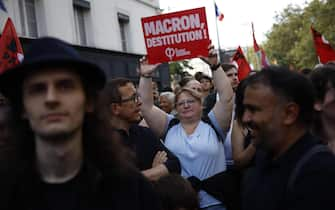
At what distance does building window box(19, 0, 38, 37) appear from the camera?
13.7m

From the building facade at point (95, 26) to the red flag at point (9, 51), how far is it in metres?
6.69

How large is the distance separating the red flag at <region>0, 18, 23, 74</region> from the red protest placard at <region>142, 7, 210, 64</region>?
144 centimetres

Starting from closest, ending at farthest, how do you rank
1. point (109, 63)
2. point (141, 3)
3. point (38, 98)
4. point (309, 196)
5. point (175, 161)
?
1. point (38, 98)
2. point (309, 196)
3. point (175, 161)
4. point (109, 63)
5. point (141, 3)

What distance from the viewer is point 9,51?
5.75m

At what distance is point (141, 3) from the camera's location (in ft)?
67.7

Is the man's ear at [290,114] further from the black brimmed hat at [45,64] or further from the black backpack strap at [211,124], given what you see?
the black backpack strap at [211,124]

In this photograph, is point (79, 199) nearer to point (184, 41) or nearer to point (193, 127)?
point (193, 127)

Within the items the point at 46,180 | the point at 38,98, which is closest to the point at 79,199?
the point at 46,180

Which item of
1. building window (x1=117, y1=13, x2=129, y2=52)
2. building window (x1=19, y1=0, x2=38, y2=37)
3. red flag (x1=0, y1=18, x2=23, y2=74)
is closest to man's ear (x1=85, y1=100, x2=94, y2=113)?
red flag (x1=0, y1=18, x2=23, y2=74)

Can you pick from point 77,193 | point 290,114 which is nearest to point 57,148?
point 77,193

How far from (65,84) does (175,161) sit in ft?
6.20

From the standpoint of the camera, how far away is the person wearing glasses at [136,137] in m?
3.77

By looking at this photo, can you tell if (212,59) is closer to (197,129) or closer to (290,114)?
(197,129)

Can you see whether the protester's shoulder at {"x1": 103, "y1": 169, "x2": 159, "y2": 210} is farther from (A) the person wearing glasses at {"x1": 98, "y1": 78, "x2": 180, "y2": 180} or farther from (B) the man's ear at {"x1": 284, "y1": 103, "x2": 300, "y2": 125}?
(A) the person wearing glasses at {"x1": 98, "y1": 78, "x2": 180, "y2": 180}
